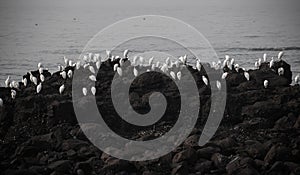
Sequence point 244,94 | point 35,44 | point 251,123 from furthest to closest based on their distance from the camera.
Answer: point 35,44
point 244,94
point 251,123

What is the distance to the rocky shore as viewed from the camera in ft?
26.4

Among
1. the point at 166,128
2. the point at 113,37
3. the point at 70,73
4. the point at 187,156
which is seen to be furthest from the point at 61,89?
A: the point at 113,37

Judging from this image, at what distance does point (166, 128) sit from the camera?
→ 374 inches

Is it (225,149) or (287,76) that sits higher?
(287,76)

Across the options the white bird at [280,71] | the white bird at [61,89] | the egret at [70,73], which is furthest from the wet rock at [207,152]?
the egret at [70,73]

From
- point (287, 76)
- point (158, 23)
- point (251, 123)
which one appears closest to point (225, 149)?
point (251, 123)

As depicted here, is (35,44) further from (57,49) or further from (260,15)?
(260,15)

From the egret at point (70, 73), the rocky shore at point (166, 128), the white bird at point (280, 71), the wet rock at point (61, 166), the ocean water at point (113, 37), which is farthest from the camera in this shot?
the ocean water at point (113, 37)

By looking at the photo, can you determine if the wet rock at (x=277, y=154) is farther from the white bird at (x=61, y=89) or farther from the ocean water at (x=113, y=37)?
the ocean water at (x=113, y=37)

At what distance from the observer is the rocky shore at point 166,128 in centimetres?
804

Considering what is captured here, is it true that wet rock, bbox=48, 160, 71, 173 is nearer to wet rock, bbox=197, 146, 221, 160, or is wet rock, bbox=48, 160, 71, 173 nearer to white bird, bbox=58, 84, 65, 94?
wet rock, bbox=197, 146, 221, 160

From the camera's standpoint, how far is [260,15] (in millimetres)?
33188

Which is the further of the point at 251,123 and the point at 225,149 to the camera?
the point at 251,123

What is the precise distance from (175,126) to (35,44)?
589 inches
